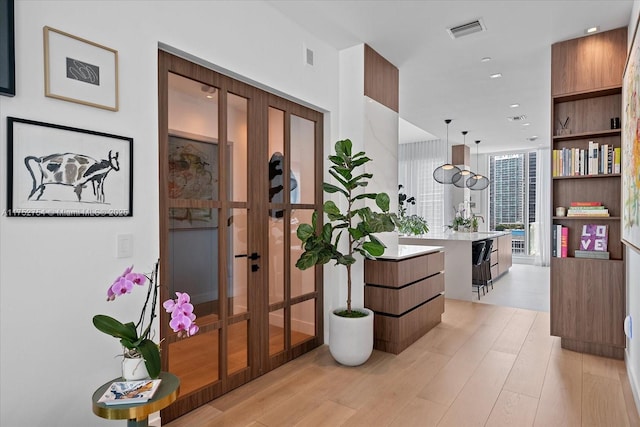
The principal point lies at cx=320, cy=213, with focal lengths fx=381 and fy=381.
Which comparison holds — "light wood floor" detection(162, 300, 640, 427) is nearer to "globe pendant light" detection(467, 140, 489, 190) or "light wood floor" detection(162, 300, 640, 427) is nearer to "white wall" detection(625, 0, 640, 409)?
"white wall" detection(625, 0, 640, 409)

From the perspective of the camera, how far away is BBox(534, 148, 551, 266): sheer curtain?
29.8ft

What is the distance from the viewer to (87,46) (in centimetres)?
191

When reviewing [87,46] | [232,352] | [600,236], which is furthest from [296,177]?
[600,236]

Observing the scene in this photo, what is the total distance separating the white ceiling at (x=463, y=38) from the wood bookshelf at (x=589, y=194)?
227 millimetres

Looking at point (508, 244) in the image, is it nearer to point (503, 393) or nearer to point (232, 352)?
point (503, 393)

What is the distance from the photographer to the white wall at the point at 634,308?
2.51 meters

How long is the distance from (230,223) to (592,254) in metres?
3.18

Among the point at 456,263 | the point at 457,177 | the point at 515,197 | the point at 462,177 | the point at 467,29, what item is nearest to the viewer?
the point at 467,29

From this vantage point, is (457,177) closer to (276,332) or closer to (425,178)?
(425,178)

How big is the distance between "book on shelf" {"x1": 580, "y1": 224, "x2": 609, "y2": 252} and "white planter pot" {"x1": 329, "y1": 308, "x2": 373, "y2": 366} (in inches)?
84.8

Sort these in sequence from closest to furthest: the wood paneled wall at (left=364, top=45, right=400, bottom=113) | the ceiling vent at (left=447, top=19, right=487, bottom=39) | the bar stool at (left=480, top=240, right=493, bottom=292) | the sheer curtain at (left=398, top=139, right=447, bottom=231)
Answer: 1. the ceiling vent at (left=447, top=19, right=487, bottom=39)
2. the wood paneled wall at (left=364, top=45, right=400, bottom=113)
3. the bar stool at (left=480, top=240, right=493, bottom=292)
4. the sheer curtain at (left=398, top=139, right=447, bottom=231)

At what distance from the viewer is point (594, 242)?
3.47 meters

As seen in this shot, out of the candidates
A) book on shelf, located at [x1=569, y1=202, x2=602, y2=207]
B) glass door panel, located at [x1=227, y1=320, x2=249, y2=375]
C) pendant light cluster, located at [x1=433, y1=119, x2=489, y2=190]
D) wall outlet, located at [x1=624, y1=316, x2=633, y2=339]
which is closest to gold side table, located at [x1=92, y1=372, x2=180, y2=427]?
glass door panel, located at [x1=227, y1=320, x2=249, y2=375]

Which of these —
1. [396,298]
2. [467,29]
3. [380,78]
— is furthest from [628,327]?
[380,78]
